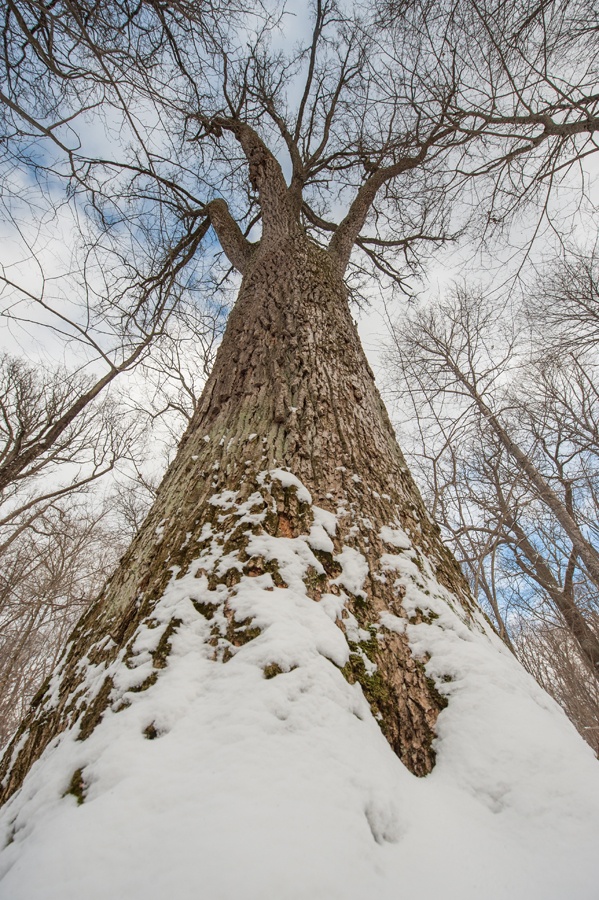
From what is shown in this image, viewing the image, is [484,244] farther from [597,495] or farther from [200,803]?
[200,803]

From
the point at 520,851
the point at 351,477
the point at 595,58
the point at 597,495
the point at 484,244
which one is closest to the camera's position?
→ the point at 520,851

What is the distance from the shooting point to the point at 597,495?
6.63 meters

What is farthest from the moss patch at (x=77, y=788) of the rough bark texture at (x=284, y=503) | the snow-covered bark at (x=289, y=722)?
the rough bark texture at (x=284, y=503)

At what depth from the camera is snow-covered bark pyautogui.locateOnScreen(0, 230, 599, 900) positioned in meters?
0.52

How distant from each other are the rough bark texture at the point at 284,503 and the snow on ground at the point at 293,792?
0.07 meters

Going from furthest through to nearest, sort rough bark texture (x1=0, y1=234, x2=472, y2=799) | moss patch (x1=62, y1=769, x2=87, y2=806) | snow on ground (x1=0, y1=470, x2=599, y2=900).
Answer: rough bark texture (x1=0, y1=234, x2=472, y2=799)
moss patch (x1=62, y1=769, x2=87, y2=806)
snow on ground (x1=0, y1=470, x2=599, y2=900)

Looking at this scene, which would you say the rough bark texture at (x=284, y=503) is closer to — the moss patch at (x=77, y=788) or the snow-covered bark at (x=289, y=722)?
the snow-covered bark at (x=289, y=722)

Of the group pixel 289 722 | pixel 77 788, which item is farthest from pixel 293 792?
pixel 77 788

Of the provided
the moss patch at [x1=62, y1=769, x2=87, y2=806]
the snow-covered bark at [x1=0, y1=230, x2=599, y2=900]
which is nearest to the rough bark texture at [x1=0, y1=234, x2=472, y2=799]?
the snow-covered bark at [x1=0, y1=230, x2=599, y2=900]

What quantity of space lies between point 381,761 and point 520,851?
0.81 feet

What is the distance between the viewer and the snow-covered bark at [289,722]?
524mm

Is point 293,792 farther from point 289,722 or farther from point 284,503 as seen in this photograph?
point 284,503

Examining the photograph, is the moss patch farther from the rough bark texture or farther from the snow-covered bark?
the rough bark texture

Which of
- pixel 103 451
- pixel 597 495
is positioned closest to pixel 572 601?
pixel 597 495
